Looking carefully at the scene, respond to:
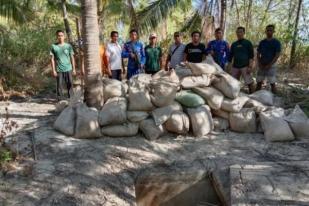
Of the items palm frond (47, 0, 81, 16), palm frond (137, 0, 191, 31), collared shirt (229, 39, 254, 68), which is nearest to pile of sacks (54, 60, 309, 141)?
collared shirt (229, 39, 254, 68)

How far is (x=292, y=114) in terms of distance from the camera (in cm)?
575

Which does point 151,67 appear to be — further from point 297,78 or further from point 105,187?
point 297,78

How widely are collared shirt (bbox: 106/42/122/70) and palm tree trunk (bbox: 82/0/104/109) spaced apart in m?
1.08

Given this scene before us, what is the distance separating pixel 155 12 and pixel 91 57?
6207 millimetres

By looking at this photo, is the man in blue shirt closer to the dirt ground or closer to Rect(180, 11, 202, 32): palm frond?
the dirt ground

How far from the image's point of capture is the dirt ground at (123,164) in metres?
4.23

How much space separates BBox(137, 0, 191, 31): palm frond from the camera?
1141 cm

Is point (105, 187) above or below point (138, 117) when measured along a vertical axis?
below

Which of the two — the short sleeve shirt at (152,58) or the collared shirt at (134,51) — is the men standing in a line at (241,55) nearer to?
the short sleeve shirt at (152,58)

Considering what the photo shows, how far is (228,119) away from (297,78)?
14.1 feet

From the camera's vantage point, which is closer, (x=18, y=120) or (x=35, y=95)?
(x=18, y=120)

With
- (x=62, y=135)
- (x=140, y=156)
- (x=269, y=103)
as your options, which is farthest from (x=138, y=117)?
(x=269, y=103)

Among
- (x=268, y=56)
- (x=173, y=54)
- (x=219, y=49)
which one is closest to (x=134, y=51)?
(x=173, y=54)

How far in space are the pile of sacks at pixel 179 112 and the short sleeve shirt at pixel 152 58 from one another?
922mm
